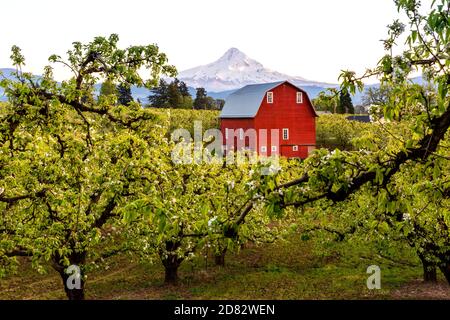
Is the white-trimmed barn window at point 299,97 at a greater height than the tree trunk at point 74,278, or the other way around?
the white-trimmed barn window at point 299,97

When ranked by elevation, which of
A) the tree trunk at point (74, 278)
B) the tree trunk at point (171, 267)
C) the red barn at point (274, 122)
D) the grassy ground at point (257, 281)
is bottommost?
the grassy ground at point (257, 281)

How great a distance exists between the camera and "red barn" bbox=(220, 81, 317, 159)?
61906 millimetres

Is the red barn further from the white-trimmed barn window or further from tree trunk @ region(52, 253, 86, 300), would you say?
tree trunk @ region(52, 253, 86, 300)

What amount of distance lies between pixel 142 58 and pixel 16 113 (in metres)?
3.48

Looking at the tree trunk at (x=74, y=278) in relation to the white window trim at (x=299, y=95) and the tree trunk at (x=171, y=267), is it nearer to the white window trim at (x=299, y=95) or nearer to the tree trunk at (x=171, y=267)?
→ the tree trunk at (x=171, y=267)

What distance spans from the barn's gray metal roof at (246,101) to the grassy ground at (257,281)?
105 ft

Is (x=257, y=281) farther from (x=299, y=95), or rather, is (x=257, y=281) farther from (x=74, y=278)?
(x=299, y=95)

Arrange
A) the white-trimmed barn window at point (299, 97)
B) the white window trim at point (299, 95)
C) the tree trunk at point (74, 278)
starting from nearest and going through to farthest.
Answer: the tree trunk at point (74, 278), the white window trim at point (299, 95), the white-trimmed barn window at point (299, 97)

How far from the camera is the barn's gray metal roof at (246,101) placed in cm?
6191

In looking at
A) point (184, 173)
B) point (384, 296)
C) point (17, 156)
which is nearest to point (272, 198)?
point (17, 156)

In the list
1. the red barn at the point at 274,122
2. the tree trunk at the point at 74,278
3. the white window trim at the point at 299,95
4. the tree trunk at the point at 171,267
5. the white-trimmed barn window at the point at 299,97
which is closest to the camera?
the tree trunk at the point at 74,278

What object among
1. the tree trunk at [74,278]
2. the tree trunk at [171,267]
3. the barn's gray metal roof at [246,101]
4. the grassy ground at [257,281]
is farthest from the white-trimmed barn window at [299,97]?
the tree trunk at [74,278]

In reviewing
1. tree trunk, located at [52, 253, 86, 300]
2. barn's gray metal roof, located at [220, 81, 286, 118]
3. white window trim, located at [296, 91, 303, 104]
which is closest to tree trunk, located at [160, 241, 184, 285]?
tree trunk, located at [52, 253, 86, 300]

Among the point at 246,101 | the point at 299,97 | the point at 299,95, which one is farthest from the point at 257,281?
the point at 299,95
